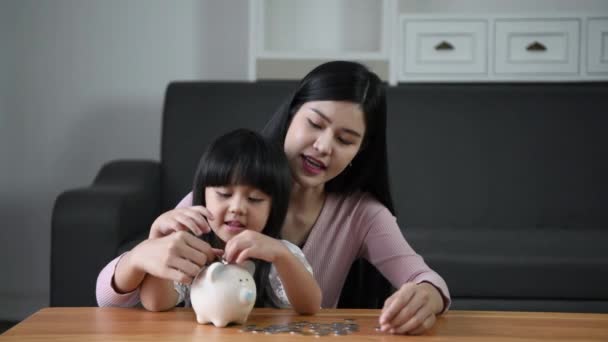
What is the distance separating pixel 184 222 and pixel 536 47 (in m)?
2.16

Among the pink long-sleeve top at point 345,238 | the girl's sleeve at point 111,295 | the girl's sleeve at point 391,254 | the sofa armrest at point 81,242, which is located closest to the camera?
the girl's sleeve at point 111,295

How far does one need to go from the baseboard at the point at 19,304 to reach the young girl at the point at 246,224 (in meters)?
2.06

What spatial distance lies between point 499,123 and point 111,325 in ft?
6.59

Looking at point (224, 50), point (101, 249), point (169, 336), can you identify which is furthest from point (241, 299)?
point (224, 50)

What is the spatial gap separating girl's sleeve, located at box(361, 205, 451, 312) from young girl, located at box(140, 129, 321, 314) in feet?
0.62

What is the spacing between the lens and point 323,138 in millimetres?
1280

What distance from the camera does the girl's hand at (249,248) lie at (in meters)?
0.99

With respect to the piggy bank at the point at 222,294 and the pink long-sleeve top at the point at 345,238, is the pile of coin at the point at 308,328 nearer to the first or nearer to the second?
the piggy bank at the point at 222,294

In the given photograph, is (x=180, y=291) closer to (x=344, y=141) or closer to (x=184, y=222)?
(x=184, y=222)

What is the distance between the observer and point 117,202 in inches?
84.6

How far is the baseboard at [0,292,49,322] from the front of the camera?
3.05m

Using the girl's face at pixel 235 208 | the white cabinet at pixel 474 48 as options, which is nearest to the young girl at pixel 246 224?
the girl's face at pixel 235 208

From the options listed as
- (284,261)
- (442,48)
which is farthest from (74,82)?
(284,261)

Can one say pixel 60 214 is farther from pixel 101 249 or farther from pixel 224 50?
pixel 224 50
